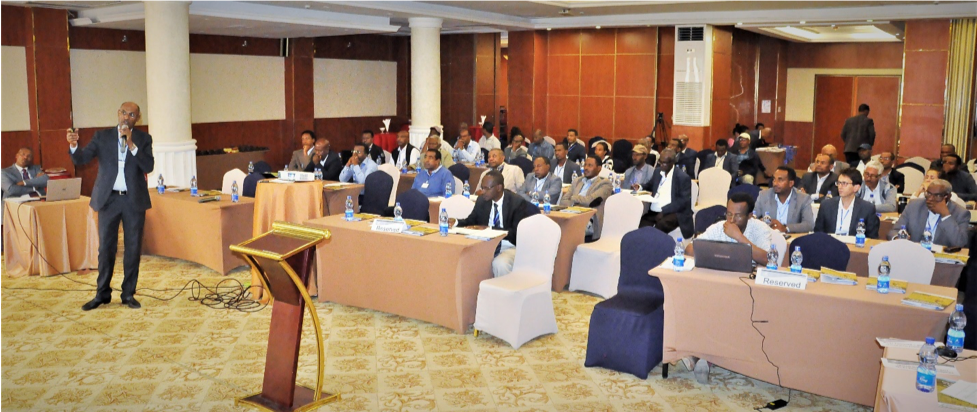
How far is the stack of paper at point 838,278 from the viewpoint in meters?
5.30

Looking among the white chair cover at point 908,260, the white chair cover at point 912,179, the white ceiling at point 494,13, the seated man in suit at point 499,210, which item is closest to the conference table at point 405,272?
the seated man in suit at point 499,210

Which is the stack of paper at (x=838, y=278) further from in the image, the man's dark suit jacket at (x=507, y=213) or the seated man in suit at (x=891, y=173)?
the seated man in suit at (x=891, y=173)

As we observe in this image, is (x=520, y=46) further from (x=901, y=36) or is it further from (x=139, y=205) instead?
(x=139, y=205)

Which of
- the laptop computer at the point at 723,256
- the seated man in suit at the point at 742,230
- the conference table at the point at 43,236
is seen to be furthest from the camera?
the conference table at the point at 43,236

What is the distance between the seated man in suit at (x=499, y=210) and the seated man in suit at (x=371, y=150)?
207 inches

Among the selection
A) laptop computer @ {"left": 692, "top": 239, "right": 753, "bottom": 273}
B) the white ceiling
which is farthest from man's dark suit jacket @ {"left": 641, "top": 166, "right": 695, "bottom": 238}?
the white ceiling

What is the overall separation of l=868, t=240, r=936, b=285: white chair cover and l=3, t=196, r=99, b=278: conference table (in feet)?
25.4

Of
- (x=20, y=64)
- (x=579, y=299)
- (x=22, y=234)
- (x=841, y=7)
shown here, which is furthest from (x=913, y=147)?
(x=20, y=64)

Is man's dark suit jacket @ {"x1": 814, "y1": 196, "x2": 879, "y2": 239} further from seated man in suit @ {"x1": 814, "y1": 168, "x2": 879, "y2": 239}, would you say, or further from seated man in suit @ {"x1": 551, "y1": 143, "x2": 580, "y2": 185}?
seated man in suit @ {"x1": 551, "y1": 143, "x2": 580, "y2": 185}

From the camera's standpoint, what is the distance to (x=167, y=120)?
1066 cm

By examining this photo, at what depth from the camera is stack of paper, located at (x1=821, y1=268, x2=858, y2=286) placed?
5305 mm

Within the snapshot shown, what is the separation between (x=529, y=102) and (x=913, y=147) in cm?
772

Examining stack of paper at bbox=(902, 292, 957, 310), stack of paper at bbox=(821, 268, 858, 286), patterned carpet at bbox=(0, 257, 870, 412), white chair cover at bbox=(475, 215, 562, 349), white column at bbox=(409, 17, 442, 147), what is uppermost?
white column at bbox=(409, 17, 442, 147)

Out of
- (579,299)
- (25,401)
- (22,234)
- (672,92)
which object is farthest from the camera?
(672,92)
